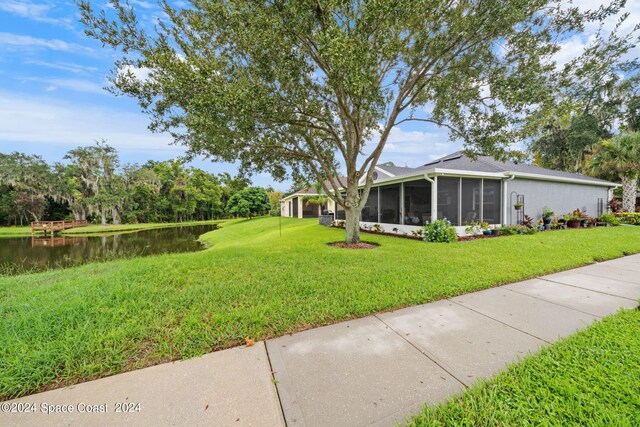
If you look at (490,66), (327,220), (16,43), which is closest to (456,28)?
(490,66)

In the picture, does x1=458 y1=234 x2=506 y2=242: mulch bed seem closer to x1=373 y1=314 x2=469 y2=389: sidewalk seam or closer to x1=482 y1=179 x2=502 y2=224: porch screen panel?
x1=482 y1=179 x2=502 y2=224: porch screen panel

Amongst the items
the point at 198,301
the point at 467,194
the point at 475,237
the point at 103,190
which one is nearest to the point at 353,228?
the point at 475,237

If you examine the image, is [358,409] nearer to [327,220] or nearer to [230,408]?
[230,408]

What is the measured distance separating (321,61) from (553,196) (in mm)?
13245

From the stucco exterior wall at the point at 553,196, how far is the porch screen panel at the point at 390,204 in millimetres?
4519

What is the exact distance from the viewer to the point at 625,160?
45.3ft

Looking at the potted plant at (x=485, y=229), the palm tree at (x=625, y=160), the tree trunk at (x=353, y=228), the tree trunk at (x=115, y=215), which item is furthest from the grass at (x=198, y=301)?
the tree trunk at (x=115, y=215)

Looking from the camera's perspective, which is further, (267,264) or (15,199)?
(15,199)

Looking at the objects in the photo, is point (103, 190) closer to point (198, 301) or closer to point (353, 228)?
point (353, 228)

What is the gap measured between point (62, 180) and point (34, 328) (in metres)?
38.7

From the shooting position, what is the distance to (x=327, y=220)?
1741cm

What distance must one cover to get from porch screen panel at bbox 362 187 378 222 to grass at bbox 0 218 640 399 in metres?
6.75

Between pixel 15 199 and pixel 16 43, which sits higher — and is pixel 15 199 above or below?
below

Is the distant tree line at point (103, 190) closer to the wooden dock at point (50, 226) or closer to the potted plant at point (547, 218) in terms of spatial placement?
the wooden dock at point (50, 226)
